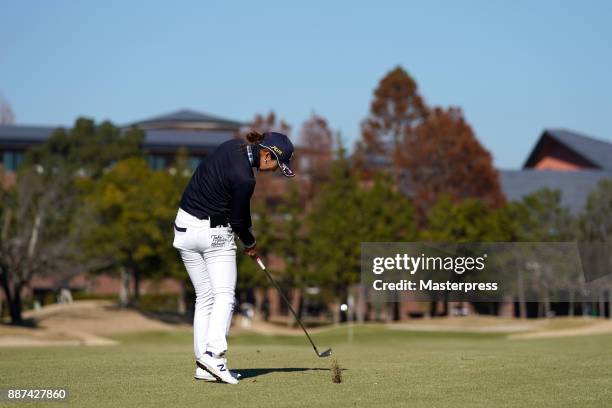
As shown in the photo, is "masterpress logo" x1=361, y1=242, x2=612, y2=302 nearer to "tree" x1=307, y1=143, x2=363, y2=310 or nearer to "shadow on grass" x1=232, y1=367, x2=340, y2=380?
"shadow on grass" x1=232, y1=367, x2=340, y2=380

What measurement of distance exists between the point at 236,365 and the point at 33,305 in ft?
208

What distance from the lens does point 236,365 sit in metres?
11.8

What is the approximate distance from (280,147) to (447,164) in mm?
69463

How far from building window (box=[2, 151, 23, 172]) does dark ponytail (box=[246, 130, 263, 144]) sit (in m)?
83.1

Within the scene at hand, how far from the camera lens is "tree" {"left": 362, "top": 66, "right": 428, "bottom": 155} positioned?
82312mm

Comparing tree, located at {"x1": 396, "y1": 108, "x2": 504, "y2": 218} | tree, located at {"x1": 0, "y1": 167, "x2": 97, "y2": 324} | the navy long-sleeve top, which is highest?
tree, located at {"x1": 396, "y1": 108, "x2": 504, "y2": 218}

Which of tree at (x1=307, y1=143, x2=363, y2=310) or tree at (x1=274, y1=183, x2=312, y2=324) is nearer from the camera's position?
tree at (x1=307, y1=143, x2=363, y2=310)

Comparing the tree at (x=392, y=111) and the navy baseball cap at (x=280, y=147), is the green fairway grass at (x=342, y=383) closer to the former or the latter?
the navy baseball cap at (x=280, y=147)

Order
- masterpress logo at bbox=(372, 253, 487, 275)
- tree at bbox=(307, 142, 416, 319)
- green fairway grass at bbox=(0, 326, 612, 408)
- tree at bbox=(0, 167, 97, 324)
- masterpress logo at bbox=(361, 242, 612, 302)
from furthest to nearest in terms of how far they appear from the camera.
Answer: tree at bbox=(307, 142, 416, 319)
tree at bbox=(0, 167, 97, 324)
masterpress logo at bbox=(372, 253, 487, 275)
masterpress logo at bbox=(361, 242, 612, 302)
green fairway grass at bbox=(0, 326, 612, 408)

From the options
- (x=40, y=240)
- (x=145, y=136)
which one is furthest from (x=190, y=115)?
(x=40, y=240)

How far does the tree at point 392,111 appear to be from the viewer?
3241 inches

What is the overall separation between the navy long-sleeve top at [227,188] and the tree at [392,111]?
72.2 m

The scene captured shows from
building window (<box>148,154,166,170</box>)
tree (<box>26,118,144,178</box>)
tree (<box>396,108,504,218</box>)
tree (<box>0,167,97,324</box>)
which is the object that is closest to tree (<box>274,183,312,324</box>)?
tree (<box>0,167,97,324</box>)

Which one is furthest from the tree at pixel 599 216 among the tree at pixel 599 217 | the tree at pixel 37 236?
the tree at pixel 37 236
